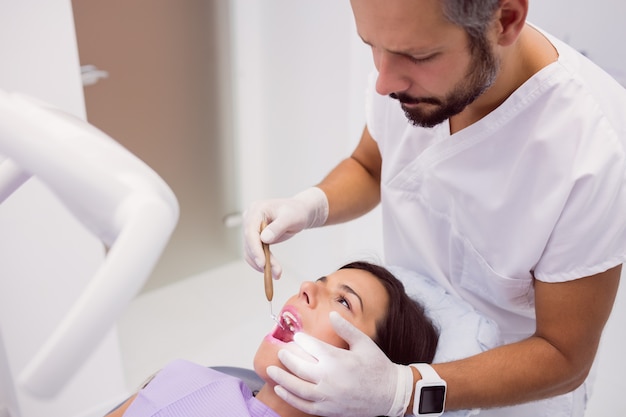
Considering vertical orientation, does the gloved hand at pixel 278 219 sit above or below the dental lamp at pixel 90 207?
below

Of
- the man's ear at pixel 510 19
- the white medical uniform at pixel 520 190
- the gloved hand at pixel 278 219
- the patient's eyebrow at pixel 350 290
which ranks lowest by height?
the patient's eyebrow at pixel 350 290

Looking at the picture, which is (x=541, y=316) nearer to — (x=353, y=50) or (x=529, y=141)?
(x=529, y=141)

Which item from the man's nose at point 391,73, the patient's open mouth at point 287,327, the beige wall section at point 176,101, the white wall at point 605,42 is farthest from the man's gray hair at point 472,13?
the beige wall section at point 176,101

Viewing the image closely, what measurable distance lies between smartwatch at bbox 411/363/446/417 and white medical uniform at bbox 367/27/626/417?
0.83ft

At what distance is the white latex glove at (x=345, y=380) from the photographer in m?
1.09

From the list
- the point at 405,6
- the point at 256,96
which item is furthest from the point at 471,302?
the point at 256,96

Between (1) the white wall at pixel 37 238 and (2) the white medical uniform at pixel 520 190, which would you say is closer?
(2) the white medical uniform at pixel 520 190

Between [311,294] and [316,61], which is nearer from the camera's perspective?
[311,294]

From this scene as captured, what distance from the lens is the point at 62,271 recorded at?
1.79m

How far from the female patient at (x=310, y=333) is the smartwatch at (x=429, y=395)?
22 centimetres

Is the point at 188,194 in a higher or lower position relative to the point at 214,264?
higher

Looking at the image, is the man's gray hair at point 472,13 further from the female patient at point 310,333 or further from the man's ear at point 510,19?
the female patient at point 310,333

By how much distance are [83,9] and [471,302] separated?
5.49ft

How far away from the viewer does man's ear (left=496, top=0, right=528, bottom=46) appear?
3.15 feet
